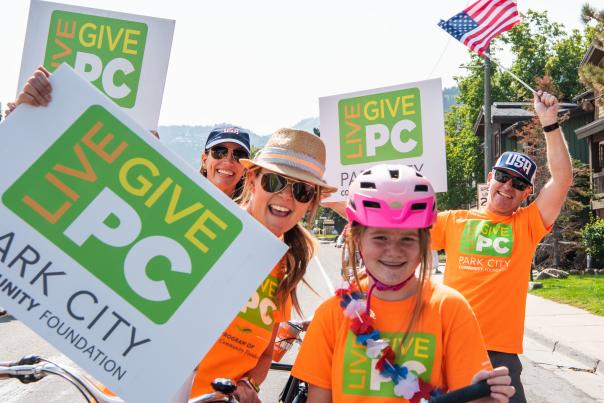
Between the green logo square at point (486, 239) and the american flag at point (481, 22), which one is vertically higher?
the american flag at point (481, 22)

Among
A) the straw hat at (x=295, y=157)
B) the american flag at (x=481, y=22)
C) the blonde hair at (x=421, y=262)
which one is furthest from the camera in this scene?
the american flag at (x=481, y=22)

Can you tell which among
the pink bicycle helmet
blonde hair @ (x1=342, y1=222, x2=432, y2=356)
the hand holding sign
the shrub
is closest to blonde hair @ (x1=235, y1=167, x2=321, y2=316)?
blonde hair @ (x1=342, y1=222, x2=432, y2=356)

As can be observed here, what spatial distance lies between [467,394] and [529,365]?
24.0 ft

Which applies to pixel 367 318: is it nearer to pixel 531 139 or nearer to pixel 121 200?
pixel 121 200

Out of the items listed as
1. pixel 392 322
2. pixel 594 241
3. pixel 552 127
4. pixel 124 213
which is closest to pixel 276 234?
pixel 392 322

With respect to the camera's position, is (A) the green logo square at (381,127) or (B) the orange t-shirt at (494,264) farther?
(A) the green logo square at (381,127)

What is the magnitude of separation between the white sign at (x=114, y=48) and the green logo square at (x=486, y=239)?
2.32 m

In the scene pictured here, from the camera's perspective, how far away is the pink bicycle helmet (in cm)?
249

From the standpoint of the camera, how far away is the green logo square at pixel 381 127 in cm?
569

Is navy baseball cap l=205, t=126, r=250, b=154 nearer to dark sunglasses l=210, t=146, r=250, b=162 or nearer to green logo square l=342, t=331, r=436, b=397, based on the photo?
dark sunglasses l=210, t=146, r=250, b=162

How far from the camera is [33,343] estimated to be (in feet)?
30.0

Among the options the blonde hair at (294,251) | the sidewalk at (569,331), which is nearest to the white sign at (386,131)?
the blonde hair at (294,251)

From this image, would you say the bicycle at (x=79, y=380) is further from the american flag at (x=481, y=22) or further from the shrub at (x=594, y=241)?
the shrub at (x=594, y=241)

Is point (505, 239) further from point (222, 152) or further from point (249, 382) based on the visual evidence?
point (249, 382)
